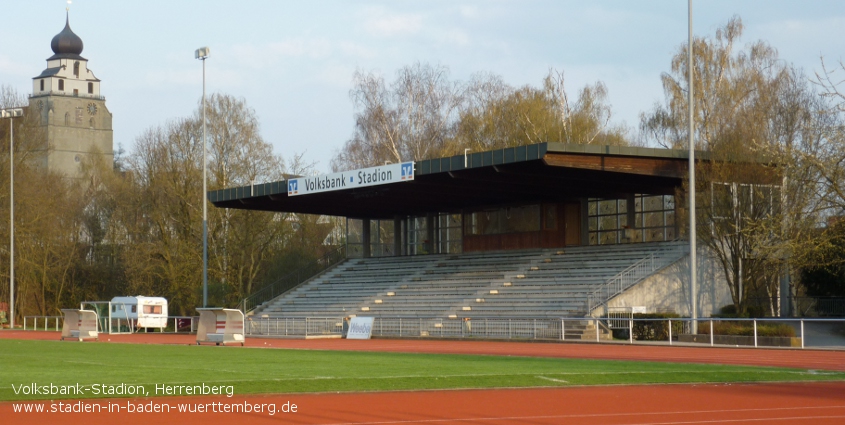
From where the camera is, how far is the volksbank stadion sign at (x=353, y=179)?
38.5m

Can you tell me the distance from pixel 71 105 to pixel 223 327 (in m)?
101

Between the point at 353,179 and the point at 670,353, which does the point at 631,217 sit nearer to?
the point at 353,179

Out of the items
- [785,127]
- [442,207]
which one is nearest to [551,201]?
[442,207]

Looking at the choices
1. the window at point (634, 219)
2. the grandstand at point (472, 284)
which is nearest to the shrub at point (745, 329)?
the grandstand at point (472, 284)

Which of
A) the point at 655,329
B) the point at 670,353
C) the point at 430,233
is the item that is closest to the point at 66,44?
the point at 430,233

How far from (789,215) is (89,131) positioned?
106756 millimetres

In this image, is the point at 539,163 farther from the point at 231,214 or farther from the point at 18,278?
the point at 18,278

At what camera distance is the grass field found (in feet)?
49.1

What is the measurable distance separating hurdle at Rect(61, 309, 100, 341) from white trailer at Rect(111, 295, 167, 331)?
10685 millimetres

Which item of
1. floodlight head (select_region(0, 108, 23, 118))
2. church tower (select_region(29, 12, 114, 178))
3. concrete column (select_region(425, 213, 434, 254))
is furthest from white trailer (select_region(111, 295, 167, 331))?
church tower (select_region(29, 12, 114, 178))

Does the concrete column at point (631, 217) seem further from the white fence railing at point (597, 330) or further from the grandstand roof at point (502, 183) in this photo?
the white fence railing at point (597, 330)

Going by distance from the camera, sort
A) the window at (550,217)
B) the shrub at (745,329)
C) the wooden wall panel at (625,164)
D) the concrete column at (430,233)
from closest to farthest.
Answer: the shrub at (745,329), the wooden wall panel at (625,164), the window at (550,217), the concrete column at (430,233)

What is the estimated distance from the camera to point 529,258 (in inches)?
1720

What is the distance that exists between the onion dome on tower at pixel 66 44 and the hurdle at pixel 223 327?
105 metres
